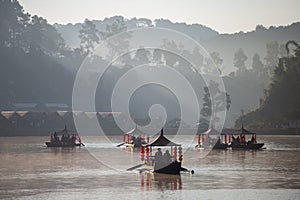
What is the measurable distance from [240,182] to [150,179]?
695 centimetres

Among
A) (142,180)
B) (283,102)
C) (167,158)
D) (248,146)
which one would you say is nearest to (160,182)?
(142,180)

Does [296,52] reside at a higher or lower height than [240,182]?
higher

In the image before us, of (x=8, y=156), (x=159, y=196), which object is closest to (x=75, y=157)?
(x=8, y=156)

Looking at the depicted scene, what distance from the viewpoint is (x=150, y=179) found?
54.5 m

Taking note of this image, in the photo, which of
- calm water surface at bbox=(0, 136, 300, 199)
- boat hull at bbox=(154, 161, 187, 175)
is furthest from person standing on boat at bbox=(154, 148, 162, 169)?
calm water surface at bbox=(0, 136, 300, 199)

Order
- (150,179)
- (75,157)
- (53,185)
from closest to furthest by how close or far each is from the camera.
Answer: (53,185) < (150,179) < (75,157)

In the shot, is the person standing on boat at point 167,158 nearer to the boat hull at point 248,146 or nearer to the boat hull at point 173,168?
the boat hull at point 173,168

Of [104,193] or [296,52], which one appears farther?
[296,52]

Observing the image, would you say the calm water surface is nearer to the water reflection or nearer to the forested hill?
the water reflection

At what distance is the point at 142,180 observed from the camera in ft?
178

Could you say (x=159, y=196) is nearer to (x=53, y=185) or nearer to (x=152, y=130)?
(x=53, y=185)

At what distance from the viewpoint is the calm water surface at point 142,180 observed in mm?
45750

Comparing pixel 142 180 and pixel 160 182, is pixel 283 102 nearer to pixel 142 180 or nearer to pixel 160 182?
pixel 142 180

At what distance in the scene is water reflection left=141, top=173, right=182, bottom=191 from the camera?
49.5m
